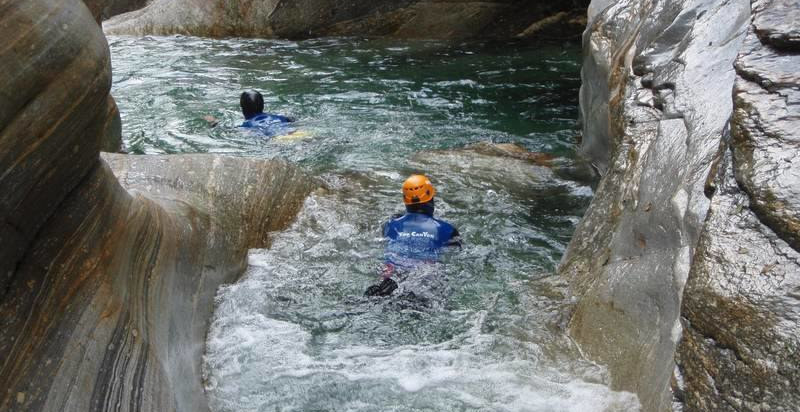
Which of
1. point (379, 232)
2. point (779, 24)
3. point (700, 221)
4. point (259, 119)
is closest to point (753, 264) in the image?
point (700, 221)

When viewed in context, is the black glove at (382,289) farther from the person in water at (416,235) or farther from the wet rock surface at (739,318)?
the wet rock surface at (739,318)

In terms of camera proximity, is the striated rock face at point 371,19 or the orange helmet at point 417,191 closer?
the orange helmet at point 417,191

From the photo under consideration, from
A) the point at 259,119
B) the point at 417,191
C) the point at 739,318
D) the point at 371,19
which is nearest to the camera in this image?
the point at 739,318

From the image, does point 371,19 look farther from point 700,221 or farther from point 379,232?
point 700,221

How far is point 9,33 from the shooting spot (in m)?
3.35

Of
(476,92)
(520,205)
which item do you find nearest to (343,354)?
(520,205)

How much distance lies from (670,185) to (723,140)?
0.75m

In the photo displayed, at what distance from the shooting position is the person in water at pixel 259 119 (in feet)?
32.7

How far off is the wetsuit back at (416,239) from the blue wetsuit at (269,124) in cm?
385

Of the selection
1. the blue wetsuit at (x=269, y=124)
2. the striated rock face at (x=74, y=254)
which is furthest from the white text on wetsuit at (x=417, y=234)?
the blue wetsuit at (x=269, y=124)

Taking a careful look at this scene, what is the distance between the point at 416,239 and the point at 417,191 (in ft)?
1.47

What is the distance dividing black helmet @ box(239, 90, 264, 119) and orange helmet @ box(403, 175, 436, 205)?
170 inches

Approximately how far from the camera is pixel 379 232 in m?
7.20

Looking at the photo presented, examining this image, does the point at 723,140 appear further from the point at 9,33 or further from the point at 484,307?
the point at 9,33
